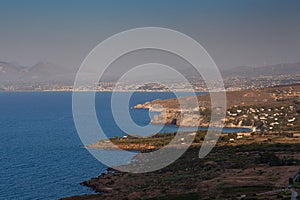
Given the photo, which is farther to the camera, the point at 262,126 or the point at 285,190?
the point at 262,126

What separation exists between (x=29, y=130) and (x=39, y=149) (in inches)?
1201

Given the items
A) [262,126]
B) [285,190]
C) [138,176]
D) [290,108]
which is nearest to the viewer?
[285,190]

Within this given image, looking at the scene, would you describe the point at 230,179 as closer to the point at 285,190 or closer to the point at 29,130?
the point at 285,190

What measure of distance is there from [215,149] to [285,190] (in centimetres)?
3089

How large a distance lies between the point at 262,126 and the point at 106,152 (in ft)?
127

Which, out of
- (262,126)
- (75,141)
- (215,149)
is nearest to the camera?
(215,149)

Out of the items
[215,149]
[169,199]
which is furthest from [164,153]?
[169,199]

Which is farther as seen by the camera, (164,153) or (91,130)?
(91,130)

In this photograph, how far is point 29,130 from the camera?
106 m

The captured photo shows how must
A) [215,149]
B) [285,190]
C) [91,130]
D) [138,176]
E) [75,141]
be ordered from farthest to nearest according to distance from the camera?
[91,130] → [75,141] → [215,149] → [138,176] → [285,190]

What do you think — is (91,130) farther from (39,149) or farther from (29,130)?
(39,149)

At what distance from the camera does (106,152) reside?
72562mm

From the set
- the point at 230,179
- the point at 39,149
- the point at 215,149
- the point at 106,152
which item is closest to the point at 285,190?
the point at 230,179

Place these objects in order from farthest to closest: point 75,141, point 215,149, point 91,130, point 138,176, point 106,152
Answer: point 91,130, point 75,141, point 106,152, point 215,149, point 138,176
